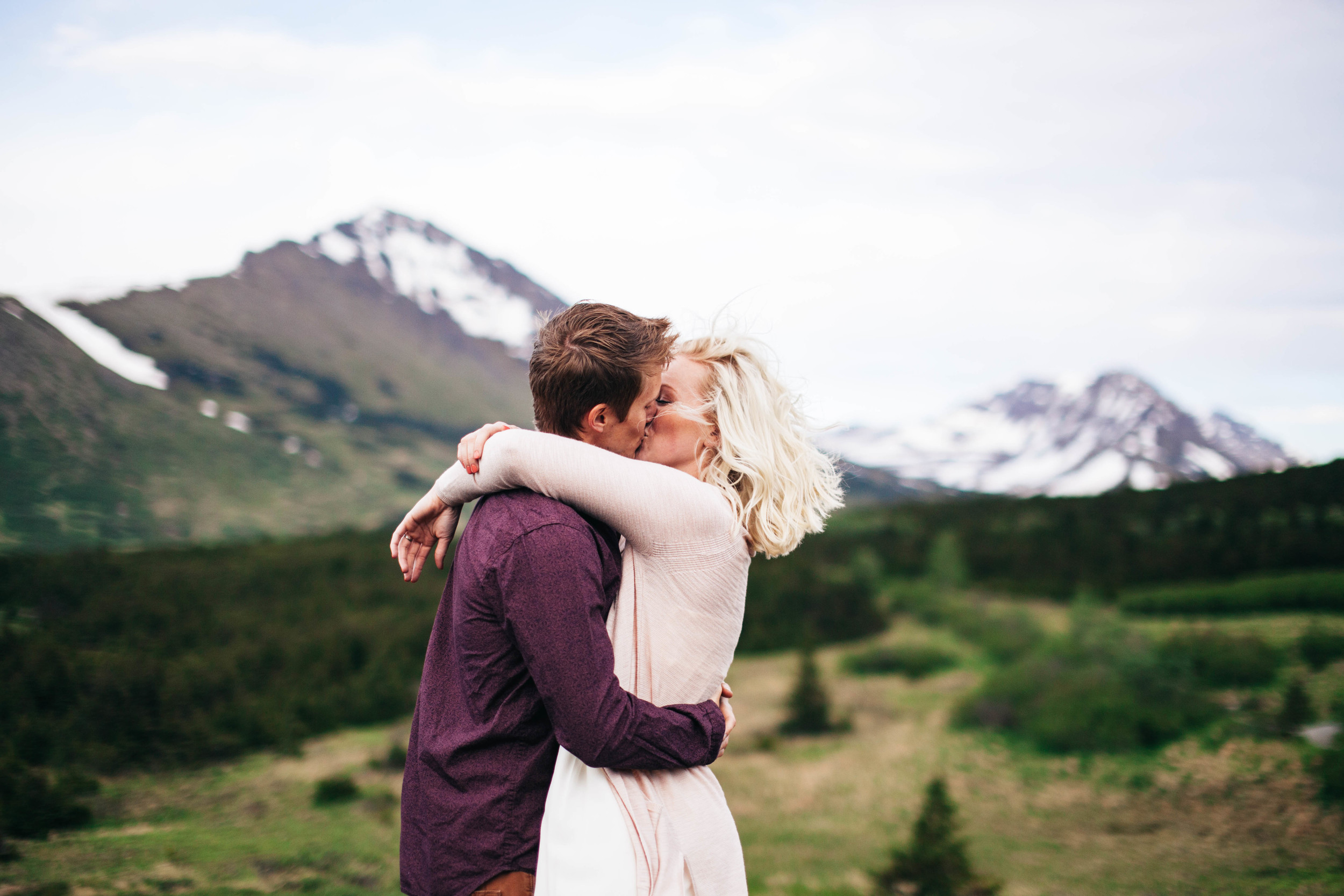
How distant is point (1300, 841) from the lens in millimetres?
11617

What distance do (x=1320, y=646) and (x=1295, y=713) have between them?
263 centimetres

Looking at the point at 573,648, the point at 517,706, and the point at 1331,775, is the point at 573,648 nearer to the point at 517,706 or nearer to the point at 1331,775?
the point at 517,706

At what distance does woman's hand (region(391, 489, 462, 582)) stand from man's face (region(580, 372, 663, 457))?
437 mm

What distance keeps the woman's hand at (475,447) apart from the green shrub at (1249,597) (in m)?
22.4

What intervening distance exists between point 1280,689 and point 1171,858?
570cm

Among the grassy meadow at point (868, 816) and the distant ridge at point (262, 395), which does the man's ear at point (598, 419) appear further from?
the grassy meadow at point (868, 816)

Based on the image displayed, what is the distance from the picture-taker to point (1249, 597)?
20328 mm

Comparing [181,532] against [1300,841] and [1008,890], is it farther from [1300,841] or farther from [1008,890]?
[1300,841]

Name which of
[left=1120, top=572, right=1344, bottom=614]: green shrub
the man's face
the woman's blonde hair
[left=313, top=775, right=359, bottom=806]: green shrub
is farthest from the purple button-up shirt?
[left=1120, top=572, right=1344, bottom=614]: green shrub

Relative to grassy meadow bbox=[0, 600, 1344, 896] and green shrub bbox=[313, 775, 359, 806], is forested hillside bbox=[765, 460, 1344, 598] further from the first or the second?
green shrub bbox=[313, 775, 359, 806]

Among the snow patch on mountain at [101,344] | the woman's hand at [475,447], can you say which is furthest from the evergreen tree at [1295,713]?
the snow patch on mountain at [101,344]

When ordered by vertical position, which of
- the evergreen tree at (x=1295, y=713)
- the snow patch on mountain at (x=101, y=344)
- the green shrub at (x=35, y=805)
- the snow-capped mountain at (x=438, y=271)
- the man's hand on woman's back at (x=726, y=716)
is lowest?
the green shrub at (x=35, y=805)

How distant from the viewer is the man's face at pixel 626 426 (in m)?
1.74

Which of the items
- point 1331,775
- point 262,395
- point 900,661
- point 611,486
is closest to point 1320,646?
point 1331,775
